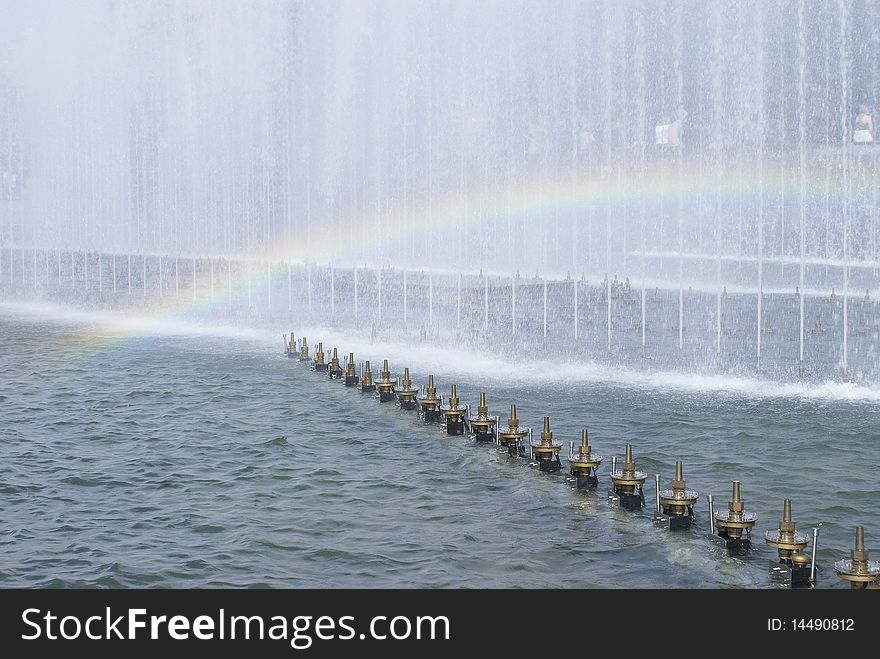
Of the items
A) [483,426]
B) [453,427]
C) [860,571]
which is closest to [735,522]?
[860,571]

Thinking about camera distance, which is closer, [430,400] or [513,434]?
[513,434]

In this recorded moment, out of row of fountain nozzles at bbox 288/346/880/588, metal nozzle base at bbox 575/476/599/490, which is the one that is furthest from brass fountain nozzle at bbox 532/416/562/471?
metal nozzle base at bbox 575/476/599/490

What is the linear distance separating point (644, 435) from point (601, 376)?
10.2m

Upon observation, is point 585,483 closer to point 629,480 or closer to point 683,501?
point 629,480

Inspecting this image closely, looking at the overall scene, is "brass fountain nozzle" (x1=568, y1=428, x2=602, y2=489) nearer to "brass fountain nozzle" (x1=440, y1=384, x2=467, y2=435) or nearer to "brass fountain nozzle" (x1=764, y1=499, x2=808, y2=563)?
"brass fountain nozzle" (x1=764, y1=499, x2=808, y2=563)

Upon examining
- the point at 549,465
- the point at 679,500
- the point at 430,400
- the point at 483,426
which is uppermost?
the point at 430,400

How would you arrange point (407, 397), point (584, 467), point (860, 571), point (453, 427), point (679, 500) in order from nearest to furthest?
1. point (860, 571)
2. point (679, 500)
3. point (584, 467)
4. point (453, 427)
5. point (407, 397)

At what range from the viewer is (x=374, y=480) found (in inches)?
1025

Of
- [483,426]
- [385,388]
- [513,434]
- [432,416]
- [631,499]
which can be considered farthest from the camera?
[385,388]

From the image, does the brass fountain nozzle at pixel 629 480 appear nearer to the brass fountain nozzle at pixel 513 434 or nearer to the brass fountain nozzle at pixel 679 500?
the brass fountain nozzle at pixel 679 500

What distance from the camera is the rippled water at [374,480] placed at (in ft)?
64.6
